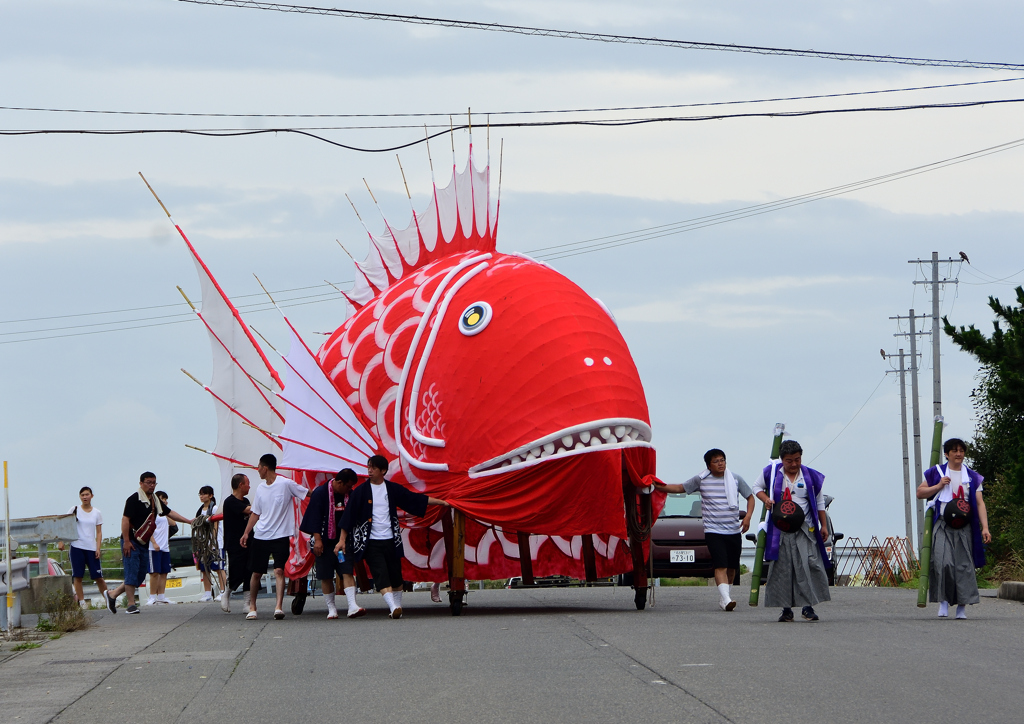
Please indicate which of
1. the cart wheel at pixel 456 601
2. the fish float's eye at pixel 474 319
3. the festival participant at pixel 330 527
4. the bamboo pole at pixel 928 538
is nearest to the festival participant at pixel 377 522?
Answer: the festival participant at pixel 330 527

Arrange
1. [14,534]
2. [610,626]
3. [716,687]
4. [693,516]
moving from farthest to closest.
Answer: [693,516] < [14,534] < [610,626] < [716,687]

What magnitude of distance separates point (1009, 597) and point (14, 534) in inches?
465

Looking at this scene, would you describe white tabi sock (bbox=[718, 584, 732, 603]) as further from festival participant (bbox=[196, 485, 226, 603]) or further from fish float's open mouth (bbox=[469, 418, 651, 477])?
festival participant (bbox=[196, 485, 226, 603])

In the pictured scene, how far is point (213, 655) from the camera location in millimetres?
11531

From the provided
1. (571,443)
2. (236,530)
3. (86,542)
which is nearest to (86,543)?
(86,542)

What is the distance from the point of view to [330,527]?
15273mm

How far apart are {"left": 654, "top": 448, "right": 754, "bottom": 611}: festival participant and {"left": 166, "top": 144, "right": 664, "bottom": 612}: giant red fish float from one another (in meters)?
0.57

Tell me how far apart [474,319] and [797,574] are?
426 centimetres

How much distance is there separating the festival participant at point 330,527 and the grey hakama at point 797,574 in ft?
14.7

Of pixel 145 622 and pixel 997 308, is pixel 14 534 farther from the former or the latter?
pixel 997 308

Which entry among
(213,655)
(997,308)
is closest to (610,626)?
(213,655)

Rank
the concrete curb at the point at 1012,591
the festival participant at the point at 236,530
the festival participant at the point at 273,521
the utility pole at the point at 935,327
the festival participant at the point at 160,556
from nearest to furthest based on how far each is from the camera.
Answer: the festival participant at the point at 273,521
the festival participant at the point at 236,530
the concrete curb at the point at 1012,591
the festival participant at the point at 160,556
the utility pole at the point at 935,327

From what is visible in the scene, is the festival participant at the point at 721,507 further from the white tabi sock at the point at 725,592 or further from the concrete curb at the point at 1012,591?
the concrete curb at the point at 1012,591

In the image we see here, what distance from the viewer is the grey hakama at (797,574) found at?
13.7 metres
